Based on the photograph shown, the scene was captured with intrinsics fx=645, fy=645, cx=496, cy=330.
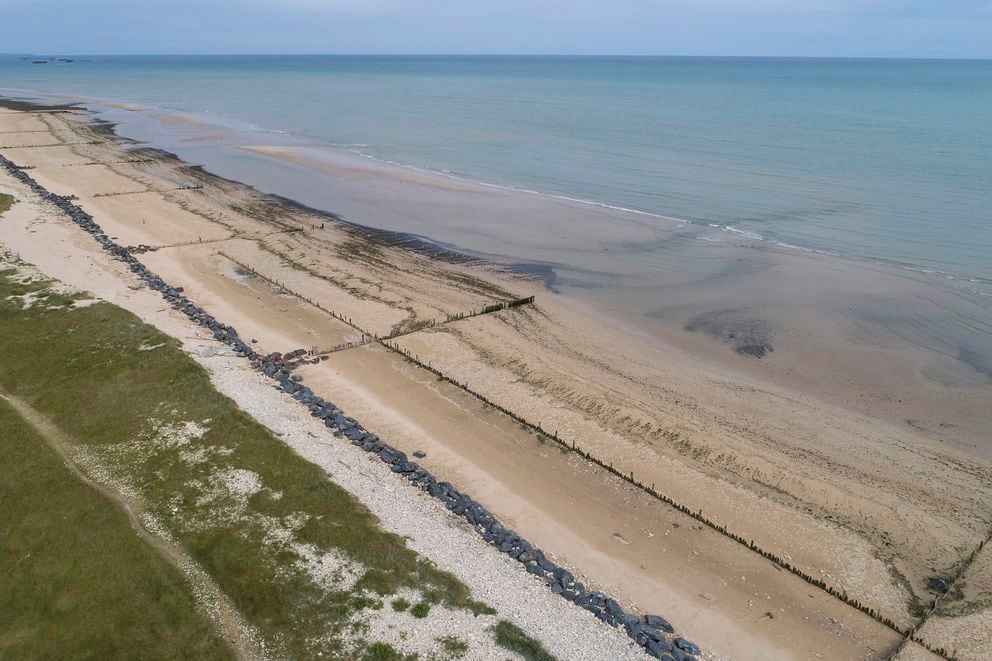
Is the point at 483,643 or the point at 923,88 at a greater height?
the point at 923,88

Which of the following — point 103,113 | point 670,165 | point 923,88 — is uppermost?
point 923,88

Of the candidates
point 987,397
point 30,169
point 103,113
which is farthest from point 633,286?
point 103,113

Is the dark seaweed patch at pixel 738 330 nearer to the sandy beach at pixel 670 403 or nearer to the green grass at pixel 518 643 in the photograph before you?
the sandy beach at pixel 670 403

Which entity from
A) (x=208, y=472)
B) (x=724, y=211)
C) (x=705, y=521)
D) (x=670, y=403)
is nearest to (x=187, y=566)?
(x=208, y=472)

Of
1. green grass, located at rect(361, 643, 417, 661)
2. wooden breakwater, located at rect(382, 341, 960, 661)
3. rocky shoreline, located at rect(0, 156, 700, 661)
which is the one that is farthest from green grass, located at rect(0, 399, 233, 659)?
wooden breakwater, located at rect(382, 341, 960, 661)

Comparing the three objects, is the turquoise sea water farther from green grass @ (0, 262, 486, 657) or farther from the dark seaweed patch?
green grass @ (0, 262, 486, 657)

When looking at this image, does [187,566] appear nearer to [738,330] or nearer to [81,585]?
[81,585]

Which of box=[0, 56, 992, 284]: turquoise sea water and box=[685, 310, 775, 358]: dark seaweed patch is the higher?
box=[0, 56, 992, 284]: turquoise sea water

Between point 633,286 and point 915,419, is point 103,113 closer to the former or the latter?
point 633,286
